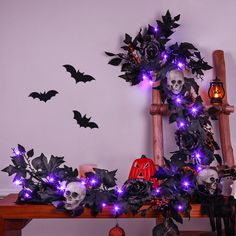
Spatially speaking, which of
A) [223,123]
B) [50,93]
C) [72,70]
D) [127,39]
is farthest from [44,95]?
[223,123]

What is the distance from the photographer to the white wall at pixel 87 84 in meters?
1.96

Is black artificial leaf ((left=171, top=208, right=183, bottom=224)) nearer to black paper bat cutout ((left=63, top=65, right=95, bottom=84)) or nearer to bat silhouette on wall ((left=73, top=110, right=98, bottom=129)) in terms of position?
bat silhouette on wall ((left=73, top=110, right=98, bottom=129))

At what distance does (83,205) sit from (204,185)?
1.53 feet

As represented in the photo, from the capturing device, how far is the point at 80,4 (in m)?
2.05

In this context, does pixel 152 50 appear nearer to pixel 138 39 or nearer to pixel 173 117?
pixel 138 39

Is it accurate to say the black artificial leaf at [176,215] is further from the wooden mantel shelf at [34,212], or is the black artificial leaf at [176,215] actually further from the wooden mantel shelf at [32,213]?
the wooden mantel shelf at [34,212]

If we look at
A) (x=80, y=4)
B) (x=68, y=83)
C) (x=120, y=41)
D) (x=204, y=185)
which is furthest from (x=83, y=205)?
(x=80, y=4)

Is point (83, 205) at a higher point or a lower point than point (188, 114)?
lower

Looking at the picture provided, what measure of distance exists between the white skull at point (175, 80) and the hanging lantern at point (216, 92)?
0.23 meters

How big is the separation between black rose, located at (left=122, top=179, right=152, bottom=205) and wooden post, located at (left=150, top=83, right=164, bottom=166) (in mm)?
327

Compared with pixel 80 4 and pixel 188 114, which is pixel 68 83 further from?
pixel 188 114

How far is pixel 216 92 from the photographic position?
1.86m

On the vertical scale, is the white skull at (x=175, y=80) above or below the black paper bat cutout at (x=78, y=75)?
below

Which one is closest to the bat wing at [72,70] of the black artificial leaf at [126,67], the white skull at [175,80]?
the black artificial leaf at [126,67]
